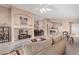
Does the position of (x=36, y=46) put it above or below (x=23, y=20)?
below

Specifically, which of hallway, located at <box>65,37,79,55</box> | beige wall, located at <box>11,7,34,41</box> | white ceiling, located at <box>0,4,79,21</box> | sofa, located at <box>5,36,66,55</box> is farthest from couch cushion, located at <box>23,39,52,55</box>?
white ceiling, located at <box>0,4,79,21</box>

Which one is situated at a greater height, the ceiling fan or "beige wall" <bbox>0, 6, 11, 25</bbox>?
the ceiling fan

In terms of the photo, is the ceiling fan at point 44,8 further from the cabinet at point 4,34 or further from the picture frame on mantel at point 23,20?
the cabinet at point 4,34

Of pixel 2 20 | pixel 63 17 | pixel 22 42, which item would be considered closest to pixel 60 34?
pixel 63 17

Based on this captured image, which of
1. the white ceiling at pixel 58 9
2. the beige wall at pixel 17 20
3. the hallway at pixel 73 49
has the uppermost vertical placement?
the white ceiling at pixel 58 9

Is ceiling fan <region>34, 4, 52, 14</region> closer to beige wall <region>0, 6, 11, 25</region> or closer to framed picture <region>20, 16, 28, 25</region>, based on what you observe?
framed picture <region>20, 16, 28, 25</region>

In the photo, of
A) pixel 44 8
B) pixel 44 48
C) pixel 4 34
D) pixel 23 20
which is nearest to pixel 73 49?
pixel 44 48

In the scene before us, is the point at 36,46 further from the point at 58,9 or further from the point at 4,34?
the point at 58,9

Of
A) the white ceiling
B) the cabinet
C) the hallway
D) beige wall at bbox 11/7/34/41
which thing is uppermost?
the white ceiling

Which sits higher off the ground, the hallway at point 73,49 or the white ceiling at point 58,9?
the white ceiling at point 58,9

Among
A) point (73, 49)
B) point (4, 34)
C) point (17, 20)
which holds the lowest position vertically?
point (73, 49)

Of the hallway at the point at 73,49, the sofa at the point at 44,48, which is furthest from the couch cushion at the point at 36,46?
the hallway at the point at 73,49
